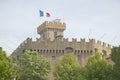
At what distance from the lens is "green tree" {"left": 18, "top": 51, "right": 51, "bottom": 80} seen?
82.5 m

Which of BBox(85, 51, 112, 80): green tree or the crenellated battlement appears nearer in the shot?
BBox(85, 51, 112, 80): green tree

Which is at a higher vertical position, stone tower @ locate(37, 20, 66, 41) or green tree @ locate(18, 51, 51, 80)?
stone tower @ locate(37, 20, 66, 41)

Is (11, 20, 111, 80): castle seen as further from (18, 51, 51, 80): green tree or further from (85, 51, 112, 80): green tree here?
(85, 51, 112, 80): green tree

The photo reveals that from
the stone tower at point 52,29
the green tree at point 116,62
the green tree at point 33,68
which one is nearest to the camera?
the green tree at point 116,62

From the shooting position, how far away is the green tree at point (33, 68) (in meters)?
82.5

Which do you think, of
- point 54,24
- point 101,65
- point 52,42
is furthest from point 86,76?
point 54,24

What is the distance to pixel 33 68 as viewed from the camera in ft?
273

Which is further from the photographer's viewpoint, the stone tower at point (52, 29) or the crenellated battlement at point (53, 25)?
the crenellated battlement at point (53, 25)

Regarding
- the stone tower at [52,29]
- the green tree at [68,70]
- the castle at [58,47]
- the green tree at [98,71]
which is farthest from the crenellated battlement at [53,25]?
the green tree at [98,71]

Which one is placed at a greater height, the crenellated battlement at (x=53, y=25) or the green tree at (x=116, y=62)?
the crenellated battlement at (x=53, y=25)

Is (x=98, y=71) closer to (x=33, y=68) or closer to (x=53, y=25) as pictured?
(x=33, y=68)

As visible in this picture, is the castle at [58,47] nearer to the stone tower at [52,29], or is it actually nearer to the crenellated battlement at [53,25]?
the stone tower at [52,29]

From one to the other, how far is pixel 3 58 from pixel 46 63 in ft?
52.9

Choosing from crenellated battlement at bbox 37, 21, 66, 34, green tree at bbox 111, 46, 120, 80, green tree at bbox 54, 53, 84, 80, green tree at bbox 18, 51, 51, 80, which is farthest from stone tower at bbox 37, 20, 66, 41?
green tree at bbox 111, 46, 120, 80
